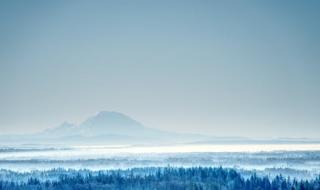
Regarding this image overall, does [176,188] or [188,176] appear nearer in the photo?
[176,188]

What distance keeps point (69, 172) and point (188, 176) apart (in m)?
27.8

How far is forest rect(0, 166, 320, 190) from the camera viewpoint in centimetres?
13800

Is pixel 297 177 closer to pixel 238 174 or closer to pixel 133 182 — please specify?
pixel 238 174

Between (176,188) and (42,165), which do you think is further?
(42,165)

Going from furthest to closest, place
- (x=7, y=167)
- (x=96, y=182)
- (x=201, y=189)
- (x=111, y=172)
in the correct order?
(x=7, y=167) → (x=111, y=172) → (x=96, y=182) → (x=201, y=189)

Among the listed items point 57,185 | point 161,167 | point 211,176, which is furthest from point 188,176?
point 57,185

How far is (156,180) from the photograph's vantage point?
144000 millimetres

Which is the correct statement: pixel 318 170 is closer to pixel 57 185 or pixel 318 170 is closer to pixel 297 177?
pixel 297 177

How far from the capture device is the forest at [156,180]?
138 m

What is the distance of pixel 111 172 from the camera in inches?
6181

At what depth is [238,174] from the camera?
150m

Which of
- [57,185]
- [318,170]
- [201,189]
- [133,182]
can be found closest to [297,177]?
[318,170]

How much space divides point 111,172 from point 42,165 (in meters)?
28.9

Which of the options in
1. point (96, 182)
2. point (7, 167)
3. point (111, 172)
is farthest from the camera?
point (7, 167)
